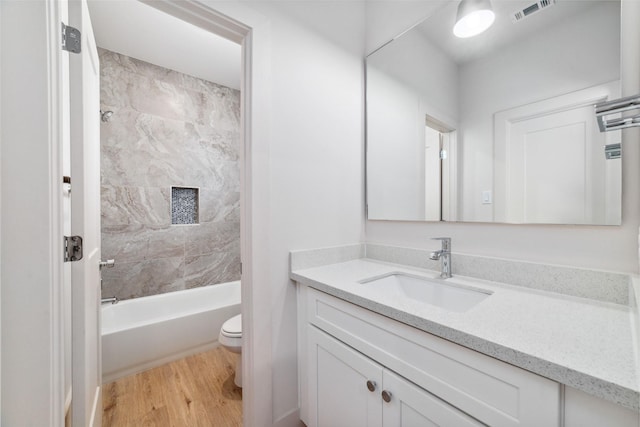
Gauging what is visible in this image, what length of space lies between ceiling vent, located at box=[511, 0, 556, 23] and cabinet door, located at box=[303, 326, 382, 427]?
1486mm

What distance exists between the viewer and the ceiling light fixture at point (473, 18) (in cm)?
117

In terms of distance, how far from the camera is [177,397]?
1656 mm

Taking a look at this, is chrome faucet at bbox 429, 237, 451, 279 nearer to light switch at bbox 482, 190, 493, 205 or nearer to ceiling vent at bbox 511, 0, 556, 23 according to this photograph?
light switch at bbox 482, 190, 493, 205

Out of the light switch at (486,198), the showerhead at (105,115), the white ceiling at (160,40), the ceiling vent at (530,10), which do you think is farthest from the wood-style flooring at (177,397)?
the white ceiling at (160,40)

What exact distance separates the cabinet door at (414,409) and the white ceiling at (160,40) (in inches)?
96.8

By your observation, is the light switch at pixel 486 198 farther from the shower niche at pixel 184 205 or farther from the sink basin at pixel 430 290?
the shower niche at pixel 184 205

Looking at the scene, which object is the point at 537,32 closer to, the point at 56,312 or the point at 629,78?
the point at 629,78

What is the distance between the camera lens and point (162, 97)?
2.52 m

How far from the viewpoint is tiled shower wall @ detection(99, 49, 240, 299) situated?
2.29 m

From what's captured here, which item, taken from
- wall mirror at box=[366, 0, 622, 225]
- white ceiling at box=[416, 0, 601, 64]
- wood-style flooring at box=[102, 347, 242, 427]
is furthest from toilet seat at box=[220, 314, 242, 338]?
white ceiling at box=[416, 0, 601, 64]

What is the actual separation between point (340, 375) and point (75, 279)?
1.04 meters

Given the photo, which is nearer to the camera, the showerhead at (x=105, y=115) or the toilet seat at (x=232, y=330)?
the toilet seat at (x=232, y=330)

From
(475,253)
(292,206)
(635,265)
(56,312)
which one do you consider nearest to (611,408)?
(635,265)

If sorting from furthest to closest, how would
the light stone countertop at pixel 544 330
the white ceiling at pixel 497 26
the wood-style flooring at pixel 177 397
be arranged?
the wood-style flooring at pixel 177 397
the white ceiling at pixel 497 26
the light stone countertop at pixel 544 330
